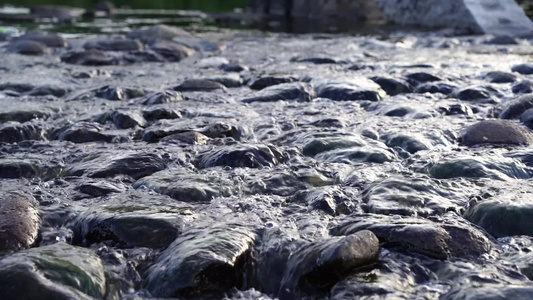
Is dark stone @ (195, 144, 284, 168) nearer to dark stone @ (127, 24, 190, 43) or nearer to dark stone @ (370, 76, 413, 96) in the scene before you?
dark stone @ (370, 76, 413, 96)

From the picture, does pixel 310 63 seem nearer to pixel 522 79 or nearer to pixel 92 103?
pixel 522 79

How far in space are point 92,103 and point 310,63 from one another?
3.15 m

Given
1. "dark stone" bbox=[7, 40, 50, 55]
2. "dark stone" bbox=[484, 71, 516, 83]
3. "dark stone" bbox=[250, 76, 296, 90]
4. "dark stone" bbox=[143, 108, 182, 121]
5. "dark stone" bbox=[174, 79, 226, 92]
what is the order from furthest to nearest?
"dark stone" bbox=[7, 40, 50, 55]
"dark stone" bbox=[484, 71, 516, 83]
"dark stone" bbox=[250, 76, 296, 90]
"dark stone" bbox=[174, 79, 226, 92]
"dark stone" bbox=[143, 108, 182, 121]

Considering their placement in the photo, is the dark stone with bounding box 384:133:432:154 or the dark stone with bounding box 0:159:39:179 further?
the dark stone with bounding box 384:133:432:154

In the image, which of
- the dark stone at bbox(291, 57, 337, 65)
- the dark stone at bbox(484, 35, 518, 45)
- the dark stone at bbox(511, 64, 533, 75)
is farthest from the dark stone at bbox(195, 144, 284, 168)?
the dark stone at bbox(484, 35, 518, 45)

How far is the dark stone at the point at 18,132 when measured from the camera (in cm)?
380

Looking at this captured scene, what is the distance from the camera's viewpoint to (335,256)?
2.01 metres

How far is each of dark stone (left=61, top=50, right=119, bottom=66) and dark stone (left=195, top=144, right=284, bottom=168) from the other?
14.5 ft

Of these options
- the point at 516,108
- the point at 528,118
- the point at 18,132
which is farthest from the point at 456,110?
the point at 18,132

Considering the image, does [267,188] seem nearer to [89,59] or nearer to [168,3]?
[89,59]

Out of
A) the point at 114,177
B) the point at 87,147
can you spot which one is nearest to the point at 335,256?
the point at 114,177

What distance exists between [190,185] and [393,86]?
3.07m

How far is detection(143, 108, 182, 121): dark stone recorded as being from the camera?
4.44 meters

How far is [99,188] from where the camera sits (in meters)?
2.88
